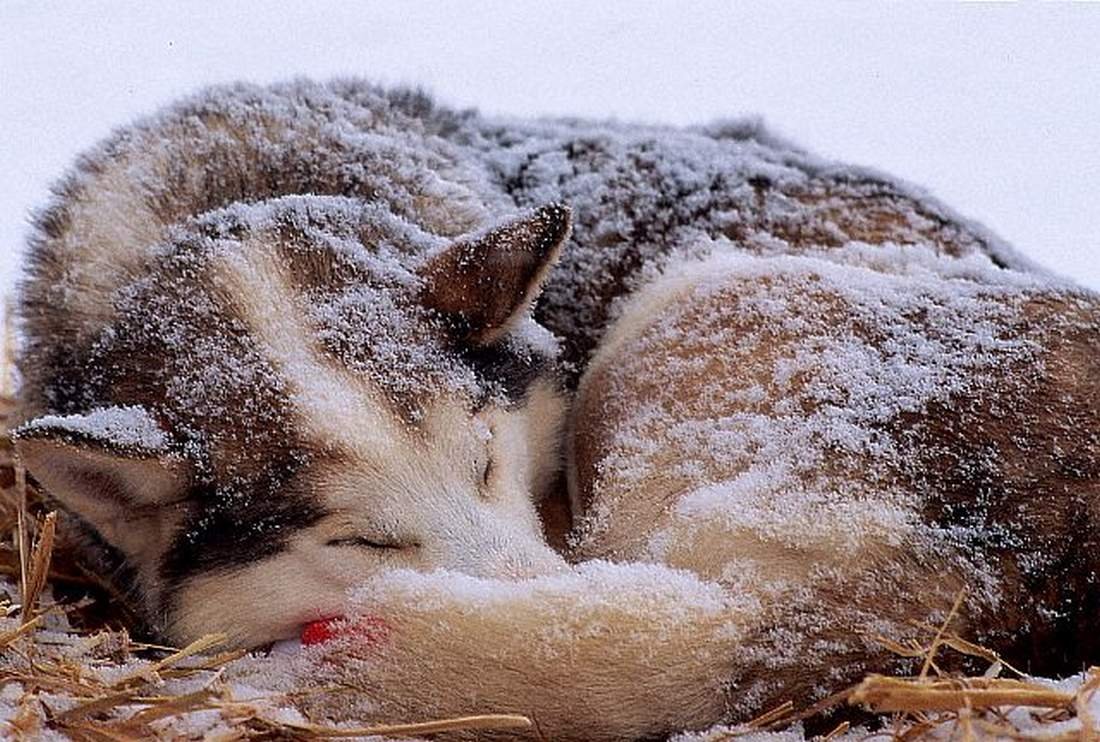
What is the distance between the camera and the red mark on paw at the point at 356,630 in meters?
2.18

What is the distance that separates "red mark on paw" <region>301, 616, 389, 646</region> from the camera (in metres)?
2.18

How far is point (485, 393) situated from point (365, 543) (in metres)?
0.46

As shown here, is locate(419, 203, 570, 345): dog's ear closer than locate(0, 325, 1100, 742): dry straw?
No

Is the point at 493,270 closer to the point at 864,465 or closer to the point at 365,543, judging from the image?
the point at 365,543

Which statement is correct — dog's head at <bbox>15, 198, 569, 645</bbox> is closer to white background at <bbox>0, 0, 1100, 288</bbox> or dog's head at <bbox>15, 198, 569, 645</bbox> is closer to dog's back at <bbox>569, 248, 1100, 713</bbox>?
dog's back at <bbox>569, 248, 1100, 713</bbox>

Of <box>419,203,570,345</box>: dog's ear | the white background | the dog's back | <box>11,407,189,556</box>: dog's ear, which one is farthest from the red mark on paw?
the white background

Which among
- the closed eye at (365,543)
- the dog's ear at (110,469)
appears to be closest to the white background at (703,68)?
the dog's ear at (110,469)

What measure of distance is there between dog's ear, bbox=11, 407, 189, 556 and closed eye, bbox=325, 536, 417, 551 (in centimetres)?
34

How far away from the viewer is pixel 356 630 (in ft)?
7.27

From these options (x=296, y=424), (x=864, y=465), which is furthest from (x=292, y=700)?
(x=864, y=465)

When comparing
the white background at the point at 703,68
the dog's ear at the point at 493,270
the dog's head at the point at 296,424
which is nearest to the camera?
the dog's head at the point at 296,424

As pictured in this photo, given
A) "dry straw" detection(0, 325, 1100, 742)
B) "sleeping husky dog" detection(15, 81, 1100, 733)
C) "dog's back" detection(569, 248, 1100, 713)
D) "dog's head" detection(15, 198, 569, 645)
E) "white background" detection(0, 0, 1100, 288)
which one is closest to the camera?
"dry straw" detection(0, 325, 1100, 742)

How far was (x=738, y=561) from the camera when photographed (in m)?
2.26

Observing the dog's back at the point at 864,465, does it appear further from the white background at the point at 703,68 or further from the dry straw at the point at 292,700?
the white background at the point at 703,68
